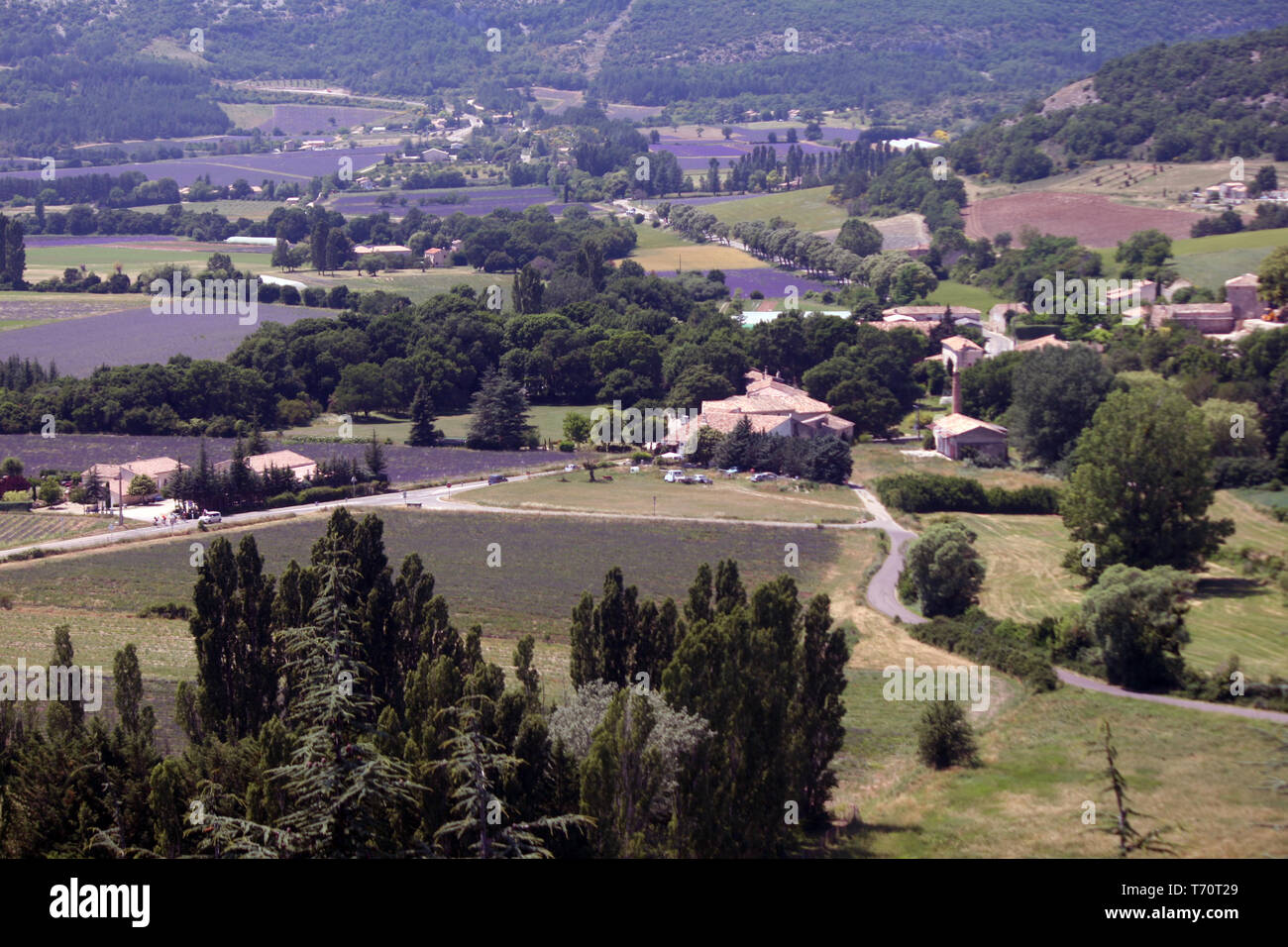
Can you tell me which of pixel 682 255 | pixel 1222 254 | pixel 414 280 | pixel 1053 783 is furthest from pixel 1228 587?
pixel 682 255

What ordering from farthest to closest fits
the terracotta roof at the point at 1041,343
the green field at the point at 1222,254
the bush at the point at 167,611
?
the green field at the point at 1222,254
the terracotta roof at the point at 1041,343
the bush at the point at 167,611

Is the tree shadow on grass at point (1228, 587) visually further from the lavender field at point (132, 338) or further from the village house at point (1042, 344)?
the lavender field at point (132, 338)

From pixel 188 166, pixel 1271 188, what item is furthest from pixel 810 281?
pixel 188 166

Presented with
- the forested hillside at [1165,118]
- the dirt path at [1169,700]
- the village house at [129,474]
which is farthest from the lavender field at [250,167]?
the dirt path at [1169,700]

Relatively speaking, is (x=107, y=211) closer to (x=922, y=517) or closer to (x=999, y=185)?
(x=999, y=185)

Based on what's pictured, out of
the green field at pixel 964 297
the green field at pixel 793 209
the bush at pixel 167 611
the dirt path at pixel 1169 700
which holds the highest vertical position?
the green field at pixel 793 209

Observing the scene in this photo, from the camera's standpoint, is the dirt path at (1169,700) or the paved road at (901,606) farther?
the paved road at (901,606)
